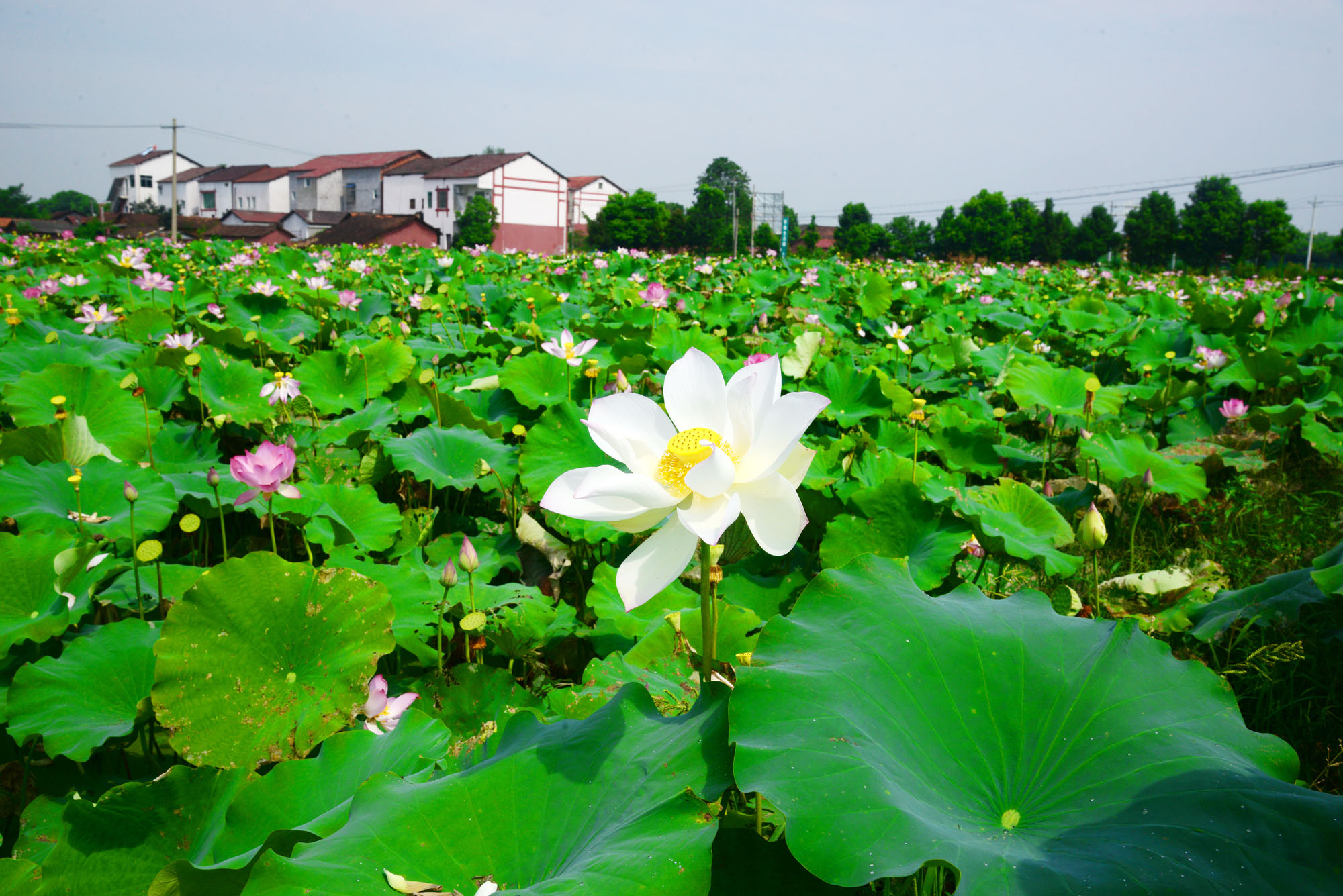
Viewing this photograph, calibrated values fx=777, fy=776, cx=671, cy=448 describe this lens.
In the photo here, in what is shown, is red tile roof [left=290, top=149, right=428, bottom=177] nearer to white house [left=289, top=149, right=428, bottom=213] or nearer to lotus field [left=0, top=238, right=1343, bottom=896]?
white house [left=289, top=149, right=428, bottom=213]

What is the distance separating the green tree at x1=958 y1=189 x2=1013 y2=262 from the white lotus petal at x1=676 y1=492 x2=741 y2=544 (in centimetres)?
4478

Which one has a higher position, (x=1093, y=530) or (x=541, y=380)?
(x=541, y=380)

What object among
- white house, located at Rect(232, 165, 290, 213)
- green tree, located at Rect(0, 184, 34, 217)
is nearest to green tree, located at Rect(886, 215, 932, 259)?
white house, located at Rect(232, 165, 290, 213)

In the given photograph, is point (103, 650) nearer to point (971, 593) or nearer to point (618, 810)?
point (618, 810)

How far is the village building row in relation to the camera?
4806 cm

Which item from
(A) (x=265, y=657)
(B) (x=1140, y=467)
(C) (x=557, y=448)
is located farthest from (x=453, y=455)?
(B) (x=1140, y=467)

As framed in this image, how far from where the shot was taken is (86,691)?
1204 millimetres

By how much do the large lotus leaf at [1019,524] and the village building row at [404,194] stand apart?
4054 cm

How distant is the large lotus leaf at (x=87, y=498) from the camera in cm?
162

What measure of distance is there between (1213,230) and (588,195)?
1562 inches

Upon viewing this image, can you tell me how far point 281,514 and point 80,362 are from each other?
177cm

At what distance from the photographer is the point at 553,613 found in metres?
1.61

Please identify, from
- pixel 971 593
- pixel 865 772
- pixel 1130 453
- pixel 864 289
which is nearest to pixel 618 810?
pixel 865 772

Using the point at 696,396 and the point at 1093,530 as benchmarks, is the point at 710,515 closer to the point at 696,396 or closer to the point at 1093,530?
the point at 696,396
